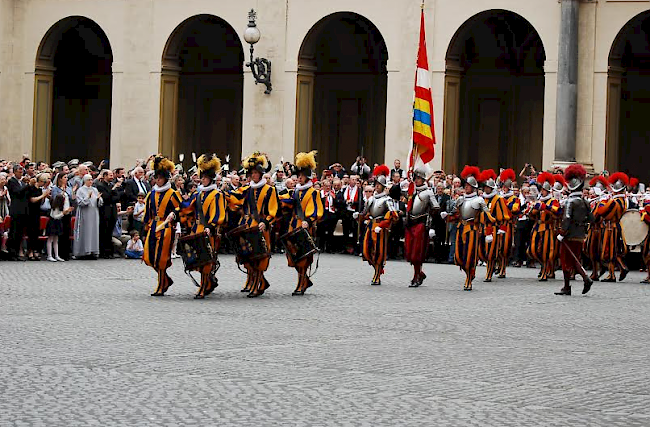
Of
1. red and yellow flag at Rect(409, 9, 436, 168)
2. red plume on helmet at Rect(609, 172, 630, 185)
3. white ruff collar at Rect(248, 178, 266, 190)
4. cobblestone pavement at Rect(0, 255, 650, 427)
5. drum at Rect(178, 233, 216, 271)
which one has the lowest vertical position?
cobblestone pavement at Rect(0, 255, 650, 427)

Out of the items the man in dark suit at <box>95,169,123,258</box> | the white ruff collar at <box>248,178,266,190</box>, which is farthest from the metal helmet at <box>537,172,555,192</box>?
the man in dark suit at <box>95,169,123,258</box>

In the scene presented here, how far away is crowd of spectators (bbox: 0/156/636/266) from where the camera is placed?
23.1 m

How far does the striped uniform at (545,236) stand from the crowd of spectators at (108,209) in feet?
8.29

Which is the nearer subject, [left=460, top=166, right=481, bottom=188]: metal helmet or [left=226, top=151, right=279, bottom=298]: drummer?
[left=226, top=151, right=279, bottom=298]: drummer

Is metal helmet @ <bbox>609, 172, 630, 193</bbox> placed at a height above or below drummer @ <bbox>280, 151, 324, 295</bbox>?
above

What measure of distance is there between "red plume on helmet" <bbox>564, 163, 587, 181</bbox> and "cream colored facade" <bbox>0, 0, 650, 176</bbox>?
9.57 m

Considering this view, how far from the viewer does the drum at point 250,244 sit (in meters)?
17.6

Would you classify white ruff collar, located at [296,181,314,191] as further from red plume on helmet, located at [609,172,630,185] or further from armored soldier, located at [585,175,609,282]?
red plume on helmet, located at [609,172,630,185]

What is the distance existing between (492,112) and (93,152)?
12145mm

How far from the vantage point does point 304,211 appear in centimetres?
1820

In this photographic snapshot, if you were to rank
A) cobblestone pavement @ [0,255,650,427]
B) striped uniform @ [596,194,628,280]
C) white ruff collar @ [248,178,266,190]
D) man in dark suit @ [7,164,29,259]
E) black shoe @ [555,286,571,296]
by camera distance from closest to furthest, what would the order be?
1. cobblestone pavement @ [0,255,650,427]
2. white ruff collar @ [248,178,266,190]
3. black shoe @ [555,286,571,296]
4. striped uniform @ [596,194,628,280]
5. man in dark suit @ [7,164,29,259]

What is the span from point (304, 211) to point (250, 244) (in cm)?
99

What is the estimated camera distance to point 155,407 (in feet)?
29.0

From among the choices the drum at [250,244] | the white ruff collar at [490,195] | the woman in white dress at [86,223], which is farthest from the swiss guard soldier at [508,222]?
the woman in white dress at [86,223]
